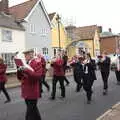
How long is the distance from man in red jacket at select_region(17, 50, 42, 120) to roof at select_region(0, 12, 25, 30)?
27525mm

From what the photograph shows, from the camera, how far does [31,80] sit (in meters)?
7.61

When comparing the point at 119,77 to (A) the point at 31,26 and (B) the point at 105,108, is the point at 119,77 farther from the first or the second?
(A) the point at 31,26

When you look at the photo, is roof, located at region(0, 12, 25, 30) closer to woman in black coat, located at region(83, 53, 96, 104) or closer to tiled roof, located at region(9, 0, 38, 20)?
tiled roof, located at region(9, 0, 38, 20)

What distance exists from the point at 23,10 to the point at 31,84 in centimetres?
3357

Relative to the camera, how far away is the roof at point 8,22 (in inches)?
1403

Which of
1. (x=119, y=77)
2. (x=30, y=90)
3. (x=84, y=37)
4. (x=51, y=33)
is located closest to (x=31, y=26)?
(x=51, y=33)

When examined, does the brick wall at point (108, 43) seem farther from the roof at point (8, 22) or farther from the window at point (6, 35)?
→ the window at point (6, 35)

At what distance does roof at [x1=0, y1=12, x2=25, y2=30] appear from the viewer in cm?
3563

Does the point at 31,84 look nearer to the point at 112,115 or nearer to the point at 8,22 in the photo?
the point at 112,115

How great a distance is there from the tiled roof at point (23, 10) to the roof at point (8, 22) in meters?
0.97

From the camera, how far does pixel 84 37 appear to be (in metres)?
65.1

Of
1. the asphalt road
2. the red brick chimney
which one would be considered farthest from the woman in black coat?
the red brick chimney

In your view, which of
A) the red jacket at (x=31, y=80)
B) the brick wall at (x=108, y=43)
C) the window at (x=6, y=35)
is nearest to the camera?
the red jacket at (x=31, y=80)

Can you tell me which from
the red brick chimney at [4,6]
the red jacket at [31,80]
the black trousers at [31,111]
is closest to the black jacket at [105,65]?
the red jacket at [31,80]
